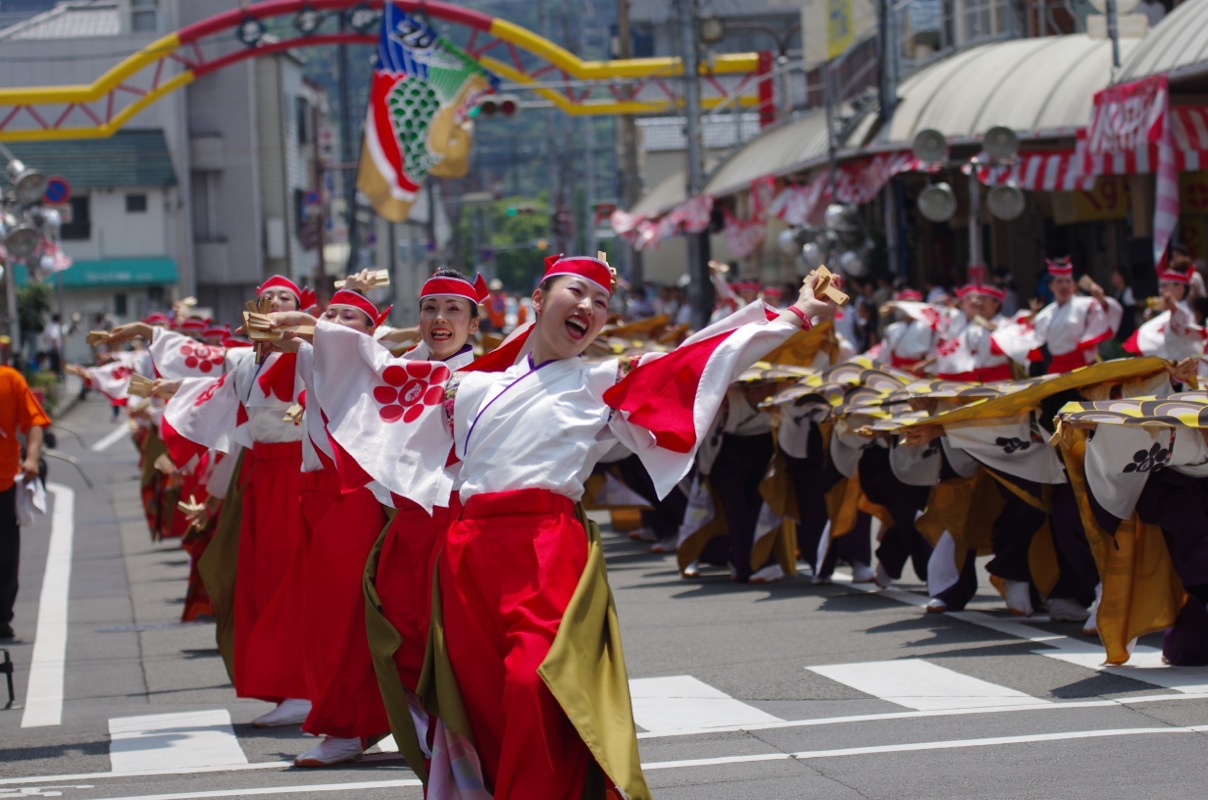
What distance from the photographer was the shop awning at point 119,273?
55812mm

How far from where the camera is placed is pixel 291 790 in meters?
6.96

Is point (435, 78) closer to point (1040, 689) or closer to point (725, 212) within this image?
point (725, 212)

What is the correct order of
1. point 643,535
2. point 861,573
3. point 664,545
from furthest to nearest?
1. point 643,535
2. point 664,545
3. point 861,573

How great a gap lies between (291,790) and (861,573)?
5945 millimetres

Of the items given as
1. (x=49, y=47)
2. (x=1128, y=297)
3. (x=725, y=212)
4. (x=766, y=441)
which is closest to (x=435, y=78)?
(x=725, y=212)

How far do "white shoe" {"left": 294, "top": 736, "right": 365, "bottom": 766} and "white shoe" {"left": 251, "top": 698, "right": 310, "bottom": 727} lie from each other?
3.33ft

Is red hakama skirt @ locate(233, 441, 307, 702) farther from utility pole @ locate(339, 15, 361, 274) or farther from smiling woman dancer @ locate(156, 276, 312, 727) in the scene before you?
utility pole @ locate(339, 15, 361, 274)

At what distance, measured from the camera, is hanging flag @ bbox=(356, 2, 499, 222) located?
95.2 ft

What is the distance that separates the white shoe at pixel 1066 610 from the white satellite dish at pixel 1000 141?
963 cm

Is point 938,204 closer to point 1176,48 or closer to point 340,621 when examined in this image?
point 1176,48

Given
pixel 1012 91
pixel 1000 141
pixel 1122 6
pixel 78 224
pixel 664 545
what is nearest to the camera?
pixel 664 545

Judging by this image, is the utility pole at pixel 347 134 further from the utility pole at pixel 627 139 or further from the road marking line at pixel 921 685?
the road marking line at pixel 921 685

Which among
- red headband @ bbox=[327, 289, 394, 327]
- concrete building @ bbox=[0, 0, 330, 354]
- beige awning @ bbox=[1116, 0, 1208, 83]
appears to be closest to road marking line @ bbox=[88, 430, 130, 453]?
beige awning @ bbox=[1116, 0, 1208, 83]

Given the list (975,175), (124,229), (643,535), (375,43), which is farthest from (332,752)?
(124,229)
